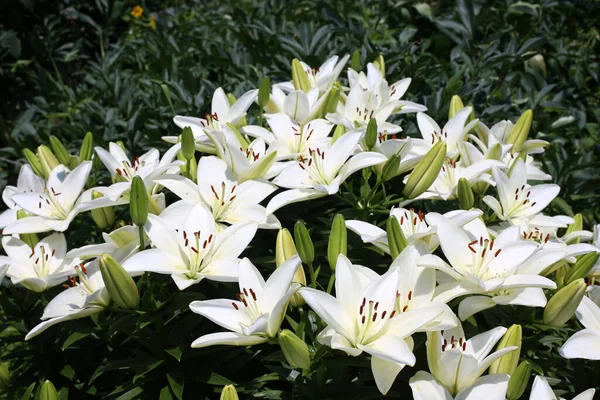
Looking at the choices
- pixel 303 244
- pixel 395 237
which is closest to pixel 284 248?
pixel 303 244

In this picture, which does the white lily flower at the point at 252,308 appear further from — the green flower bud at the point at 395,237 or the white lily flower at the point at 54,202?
the white lily flower at the point at 54,202

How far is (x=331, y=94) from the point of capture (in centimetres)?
A: 142

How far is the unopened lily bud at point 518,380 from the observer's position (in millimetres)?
912

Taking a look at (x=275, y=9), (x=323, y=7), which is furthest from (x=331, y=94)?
(x=275, y=9)

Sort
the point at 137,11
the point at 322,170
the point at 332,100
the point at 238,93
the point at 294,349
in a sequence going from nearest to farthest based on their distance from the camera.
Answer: the point at 294,349
the point at 322,170
the point at 332,100
the point at 238,93
the point at 137,11

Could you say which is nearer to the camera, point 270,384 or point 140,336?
point 140,336

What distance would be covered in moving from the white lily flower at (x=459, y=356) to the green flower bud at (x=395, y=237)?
0.14 m

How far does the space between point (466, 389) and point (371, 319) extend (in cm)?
17

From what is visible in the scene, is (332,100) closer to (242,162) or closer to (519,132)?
(242,162)

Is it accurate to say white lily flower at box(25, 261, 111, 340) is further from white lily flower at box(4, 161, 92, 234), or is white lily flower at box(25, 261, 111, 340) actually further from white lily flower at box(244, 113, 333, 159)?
white lily flower at box(244, 113, 333, 159)

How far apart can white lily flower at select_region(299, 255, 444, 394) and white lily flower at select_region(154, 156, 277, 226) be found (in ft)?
0.90

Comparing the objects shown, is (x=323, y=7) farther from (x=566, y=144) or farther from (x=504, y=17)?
(x=566, y=144)

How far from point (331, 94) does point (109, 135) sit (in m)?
0.71

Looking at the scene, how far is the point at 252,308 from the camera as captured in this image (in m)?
1.00
